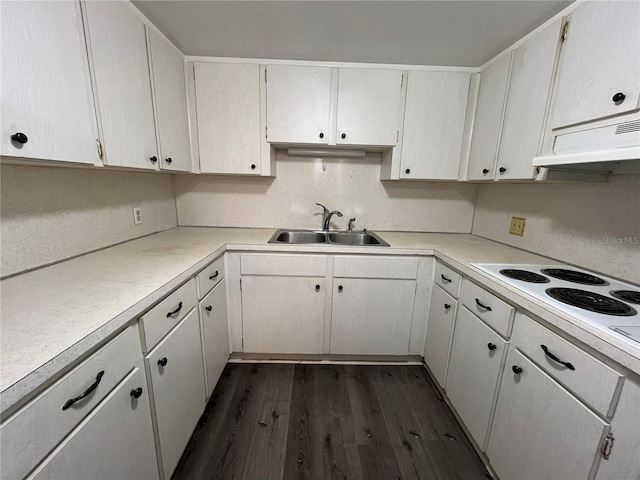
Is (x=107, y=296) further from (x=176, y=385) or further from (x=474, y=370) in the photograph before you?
(x=474, y=370)

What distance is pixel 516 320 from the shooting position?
3.41 feet

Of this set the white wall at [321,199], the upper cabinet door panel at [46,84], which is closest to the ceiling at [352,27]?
the upper cabinet door panel at [46,84]

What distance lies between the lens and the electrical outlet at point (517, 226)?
5.61 ft

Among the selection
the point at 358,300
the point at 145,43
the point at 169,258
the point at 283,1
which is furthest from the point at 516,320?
the point at 145,43

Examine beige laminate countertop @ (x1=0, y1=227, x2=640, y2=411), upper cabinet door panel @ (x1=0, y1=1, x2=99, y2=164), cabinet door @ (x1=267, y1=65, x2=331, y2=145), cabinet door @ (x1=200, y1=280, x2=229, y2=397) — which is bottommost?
cabinet door @ (x1=200, y1=280, x2=229, y2=397)

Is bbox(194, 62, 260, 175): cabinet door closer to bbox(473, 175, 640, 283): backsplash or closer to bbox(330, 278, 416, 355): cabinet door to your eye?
bbox(330, 278, 416, 355): cabinet door

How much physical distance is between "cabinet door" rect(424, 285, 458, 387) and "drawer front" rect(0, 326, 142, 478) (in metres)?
1.57

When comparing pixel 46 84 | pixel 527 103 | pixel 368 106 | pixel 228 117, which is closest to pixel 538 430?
pixel 527 103

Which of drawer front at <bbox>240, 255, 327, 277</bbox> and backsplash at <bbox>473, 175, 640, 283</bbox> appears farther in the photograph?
drawer front at <bbox>240, 255, 327, 277</bbox>

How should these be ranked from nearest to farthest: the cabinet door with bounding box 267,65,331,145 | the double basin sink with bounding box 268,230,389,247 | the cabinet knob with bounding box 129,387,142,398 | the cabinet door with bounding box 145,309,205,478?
1. the cabinet knob with bounding box 129,387,142,398
2. the cabinet door with bounding box 145,309,205,478
3. the cabinet door with bounding box 267,65,331,145
4. the double basin sink with bounding box 268,230,389,247

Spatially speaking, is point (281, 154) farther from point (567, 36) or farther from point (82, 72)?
point (567, 36)

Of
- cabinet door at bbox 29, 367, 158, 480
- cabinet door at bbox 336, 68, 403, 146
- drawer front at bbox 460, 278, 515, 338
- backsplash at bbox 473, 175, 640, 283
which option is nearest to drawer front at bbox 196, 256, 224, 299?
cabinet door at bbox 29, 367, 158, 480

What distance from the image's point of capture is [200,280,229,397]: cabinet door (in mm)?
1420

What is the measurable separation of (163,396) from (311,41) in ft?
6.42
